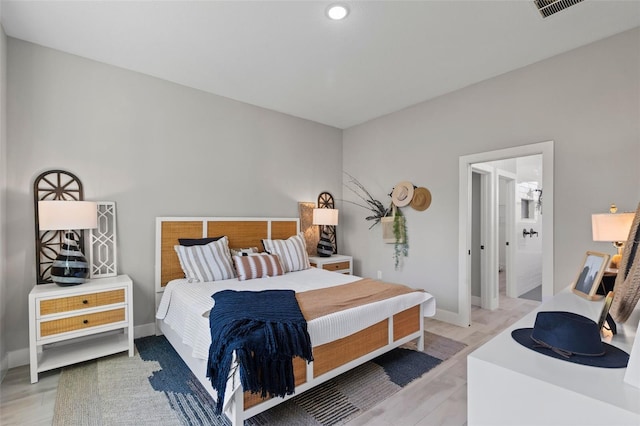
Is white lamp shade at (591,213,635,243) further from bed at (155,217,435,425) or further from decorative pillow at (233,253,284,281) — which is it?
decorative pillow at (233,253,284,281)

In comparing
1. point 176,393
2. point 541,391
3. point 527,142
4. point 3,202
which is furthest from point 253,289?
point 527,142

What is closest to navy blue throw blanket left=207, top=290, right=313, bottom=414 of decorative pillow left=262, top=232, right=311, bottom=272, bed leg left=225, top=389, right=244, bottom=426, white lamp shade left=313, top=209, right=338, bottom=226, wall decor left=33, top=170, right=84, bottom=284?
bed leg left=225, top=389, right=244, bottom=426

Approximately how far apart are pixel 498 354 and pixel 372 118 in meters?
4.13

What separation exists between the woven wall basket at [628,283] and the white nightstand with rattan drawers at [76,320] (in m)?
3.25

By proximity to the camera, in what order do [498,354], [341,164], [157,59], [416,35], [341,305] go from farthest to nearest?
[341,164], [157,59], [416,35], [341,305], [498,354]

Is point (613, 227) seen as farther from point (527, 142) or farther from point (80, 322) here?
point (80, 322)

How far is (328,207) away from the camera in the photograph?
498 centimetres

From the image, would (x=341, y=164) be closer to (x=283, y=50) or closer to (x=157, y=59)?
(x=283, y=50)

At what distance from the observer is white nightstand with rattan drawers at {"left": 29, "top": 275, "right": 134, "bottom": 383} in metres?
2.38

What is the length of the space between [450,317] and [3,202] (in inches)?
179

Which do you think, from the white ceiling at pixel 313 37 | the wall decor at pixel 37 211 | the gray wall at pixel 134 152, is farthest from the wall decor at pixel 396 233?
the wall decor at pixel 37 211

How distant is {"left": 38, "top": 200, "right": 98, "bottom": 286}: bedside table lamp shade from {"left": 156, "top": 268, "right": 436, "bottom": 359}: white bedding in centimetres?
75

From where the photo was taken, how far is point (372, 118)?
4.65 meters

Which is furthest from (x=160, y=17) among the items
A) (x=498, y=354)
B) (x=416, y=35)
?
(x=498, y=354)
